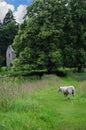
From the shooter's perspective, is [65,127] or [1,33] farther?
[1,33]

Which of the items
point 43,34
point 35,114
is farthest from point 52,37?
point 35,114

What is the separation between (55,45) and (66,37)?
158 inches

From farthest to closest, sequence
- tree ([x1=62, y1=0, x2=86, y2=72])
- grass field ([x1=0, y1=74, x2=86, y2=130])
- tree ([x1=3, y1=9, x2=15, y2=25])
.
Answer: tree ([x1=3, y1=9, x2=15, y2=25]), tree ([x1=62, y1=0, x2=86, y2=72]), grass field ([x1=0, y1=74, x2=86, y2=130])

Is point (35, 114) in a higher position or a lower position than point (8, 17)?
lower

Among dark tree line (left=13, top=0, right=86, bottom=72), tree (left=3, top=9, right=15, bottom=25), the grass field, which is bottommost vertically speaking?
the grass field

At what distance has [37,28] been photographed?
146 ft

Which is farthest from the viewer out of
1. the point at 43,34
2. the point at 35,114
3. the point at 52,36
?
the point at 52,36

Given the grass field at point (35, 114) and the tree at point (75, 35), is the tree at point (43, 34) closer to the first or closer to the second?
the tree at point (75, 35)

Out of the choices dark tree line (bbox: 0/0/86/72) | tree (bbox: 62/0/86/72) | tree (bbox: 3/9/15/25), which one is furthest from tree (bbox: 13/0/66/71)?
tree (bbox: 3/9/15/25)

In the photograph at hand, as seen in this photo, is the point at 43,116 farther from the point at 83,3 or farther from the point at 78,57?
the point at 83,3

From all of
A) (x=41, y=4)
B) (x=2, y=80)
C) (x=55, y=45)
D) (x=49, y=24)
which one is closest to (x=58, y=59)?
(x=55, y=45)

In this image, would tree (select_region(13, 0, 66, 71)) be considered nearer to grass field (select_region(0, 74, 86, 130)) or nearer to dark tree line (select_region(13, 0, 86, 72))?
dark tree line (select_region(13, 0, 86, 72))

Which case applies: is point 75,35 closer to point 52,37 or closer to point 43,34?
point 52,37

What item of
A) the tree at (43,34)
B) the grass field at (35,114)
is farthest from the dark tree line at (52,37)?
the grass field at (35,114)
